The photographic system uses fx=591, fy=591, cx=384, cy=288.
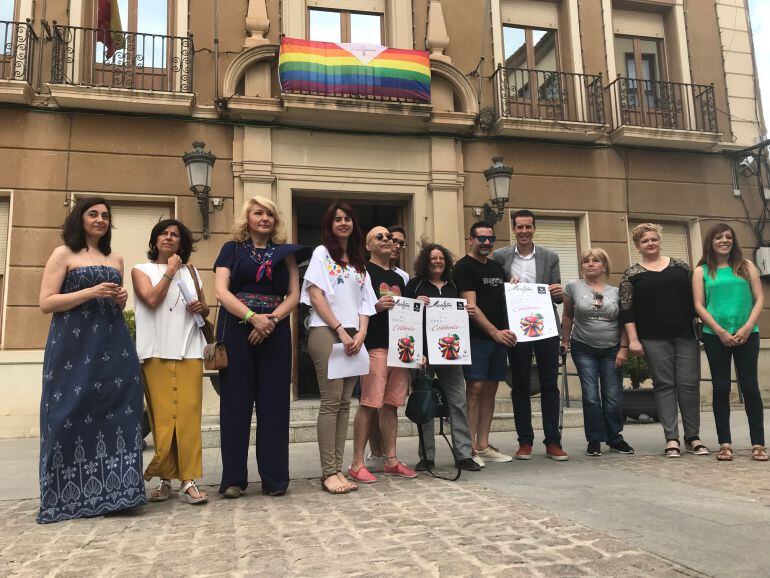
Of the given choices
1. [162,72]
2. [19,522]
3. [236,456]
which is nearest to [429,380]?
[236,456]

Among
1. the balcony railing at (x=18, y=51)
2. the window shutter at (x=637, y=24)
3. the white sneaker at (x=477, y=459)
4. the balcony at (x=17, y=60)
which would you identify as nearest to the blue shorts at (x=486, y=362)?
the white sneaker at (x=477, y=459)

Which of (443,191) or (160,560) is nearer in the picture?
(160,560)

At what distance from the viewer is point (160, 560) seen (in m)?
2.40

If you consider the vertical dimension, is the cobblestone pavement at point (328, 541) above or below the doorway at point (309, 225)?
below

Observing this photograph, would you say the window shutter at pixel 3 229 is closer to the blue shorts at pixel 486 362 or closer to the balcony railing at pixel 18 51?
the balcony railing at pixel 18 51

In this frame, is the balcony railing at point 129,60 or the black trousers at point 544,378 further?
the balcony railing at point 129,60

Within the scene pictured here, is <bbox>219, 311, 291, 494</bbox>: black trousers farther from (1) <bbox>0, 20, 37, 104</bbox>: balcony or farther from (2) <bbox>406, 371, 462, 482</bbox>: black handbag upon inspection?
(1) <bbox>0, 20, 37, 104</bbox>: balcony

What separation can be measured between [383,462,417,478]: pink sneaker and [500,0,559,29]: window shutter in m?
8.35

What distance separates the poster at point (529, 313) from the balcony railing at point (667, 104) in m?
6.64

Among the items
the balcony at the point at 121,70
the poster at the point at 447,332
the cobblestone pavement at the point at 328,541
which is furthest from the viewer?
the balcony at the point at 121,70

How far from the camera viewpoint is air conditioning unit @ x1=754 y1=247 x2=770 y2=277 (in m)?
9.85

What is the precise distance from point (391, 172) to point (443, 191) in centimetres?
85

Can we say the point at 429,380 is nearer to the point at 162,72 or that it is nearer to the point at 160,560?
the point at 160,560

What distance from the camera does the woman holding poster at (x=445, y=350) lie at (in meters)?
4.21
